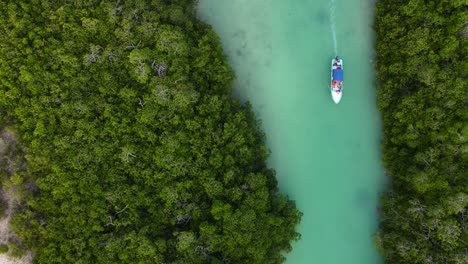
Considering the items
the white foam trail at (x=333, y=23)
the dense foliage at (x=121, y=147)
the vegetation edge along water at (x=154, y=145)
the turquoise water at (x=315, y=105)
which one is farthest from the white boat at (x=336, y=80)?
the dense foliage at (x=121, y=147)

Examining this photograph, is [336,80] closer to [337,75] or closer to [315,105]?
[337,75]

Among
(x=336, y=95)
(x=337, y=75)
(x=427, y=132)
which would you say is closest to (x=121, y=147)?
(x=336, y=95)

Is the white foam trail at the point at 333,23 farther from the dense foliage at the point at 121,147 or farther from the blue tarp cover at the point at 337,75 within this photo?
the dense foliage at the point at 121,147

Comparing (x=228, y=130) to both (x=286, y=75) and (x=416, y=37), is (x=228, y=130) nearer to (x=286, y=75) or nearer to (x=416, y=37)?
(x=286, y=75)

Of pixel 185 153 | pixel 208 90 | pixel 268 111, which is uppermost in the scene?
pixel 268 111

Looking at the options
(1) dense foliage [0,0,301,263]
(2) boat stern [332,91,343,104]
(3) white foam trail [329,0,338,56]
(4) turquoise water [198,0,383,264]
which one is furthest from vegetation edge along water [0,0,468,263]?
(3) white foam trail [329,0,338,56]

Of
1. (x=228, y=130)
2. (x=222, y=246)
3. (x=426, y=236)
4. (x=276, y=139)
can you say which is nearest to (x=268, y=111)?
(x=276, y=139)
